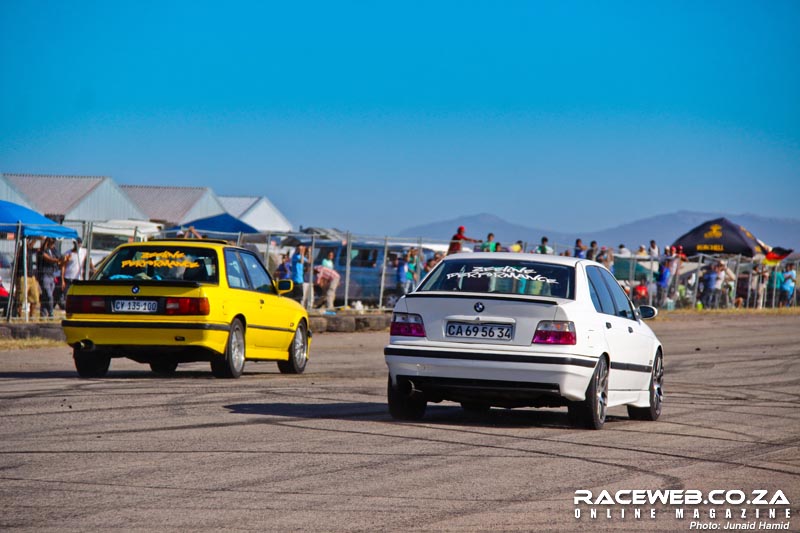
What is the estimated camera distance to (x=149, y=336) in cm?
1391

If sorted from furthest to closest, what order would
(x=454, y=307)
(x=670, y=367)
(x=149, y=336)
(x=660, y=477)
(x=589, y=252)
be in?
(x=589, y=252), (x=670, y=367), (x=149, y=336), (x=454, y=307), (x=660, y=477)

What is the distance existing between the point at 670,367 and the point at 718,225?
27722 millimetres

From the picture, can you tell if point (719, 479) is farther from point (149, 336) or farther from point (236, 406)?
point (149, 336)

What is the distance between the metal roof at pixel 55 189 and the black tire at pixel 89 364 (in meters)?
48.5

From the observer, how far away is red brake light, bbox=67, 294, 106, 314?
46.2 feet

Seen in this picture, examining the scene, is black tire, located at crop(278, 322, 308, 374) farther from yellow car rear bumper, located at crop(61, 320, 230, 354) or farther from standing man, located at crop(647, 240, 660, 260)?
standing man, located at crop(647, 240, 660, 260)

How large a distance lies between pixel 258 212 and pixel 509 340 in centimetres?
6916

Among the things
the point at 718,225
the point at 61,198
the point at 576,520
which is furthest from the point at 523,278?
the point at 61,198

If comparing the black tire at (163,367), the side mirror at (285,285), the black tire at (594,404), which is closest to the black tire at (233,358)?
the side mirror at (285,285)

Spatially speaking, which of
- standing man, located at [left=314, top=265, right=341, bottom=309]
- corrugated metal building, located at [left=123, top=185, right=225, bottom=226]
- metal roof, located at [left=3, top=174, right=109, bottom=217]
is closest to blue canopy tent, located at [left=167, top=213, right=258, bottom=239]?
standing man, located at [left=314, top=265, right=341, bottom=309]

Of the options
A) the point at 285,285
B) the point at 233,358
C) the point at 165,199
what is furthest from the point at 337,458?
the point at 165,199

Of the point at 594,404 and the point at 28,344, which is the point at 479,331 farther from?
the point at 28,344

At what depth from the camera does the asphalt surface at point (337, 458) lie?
6465 mm

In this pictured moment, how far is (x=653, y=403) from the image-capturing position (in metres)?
11.9
